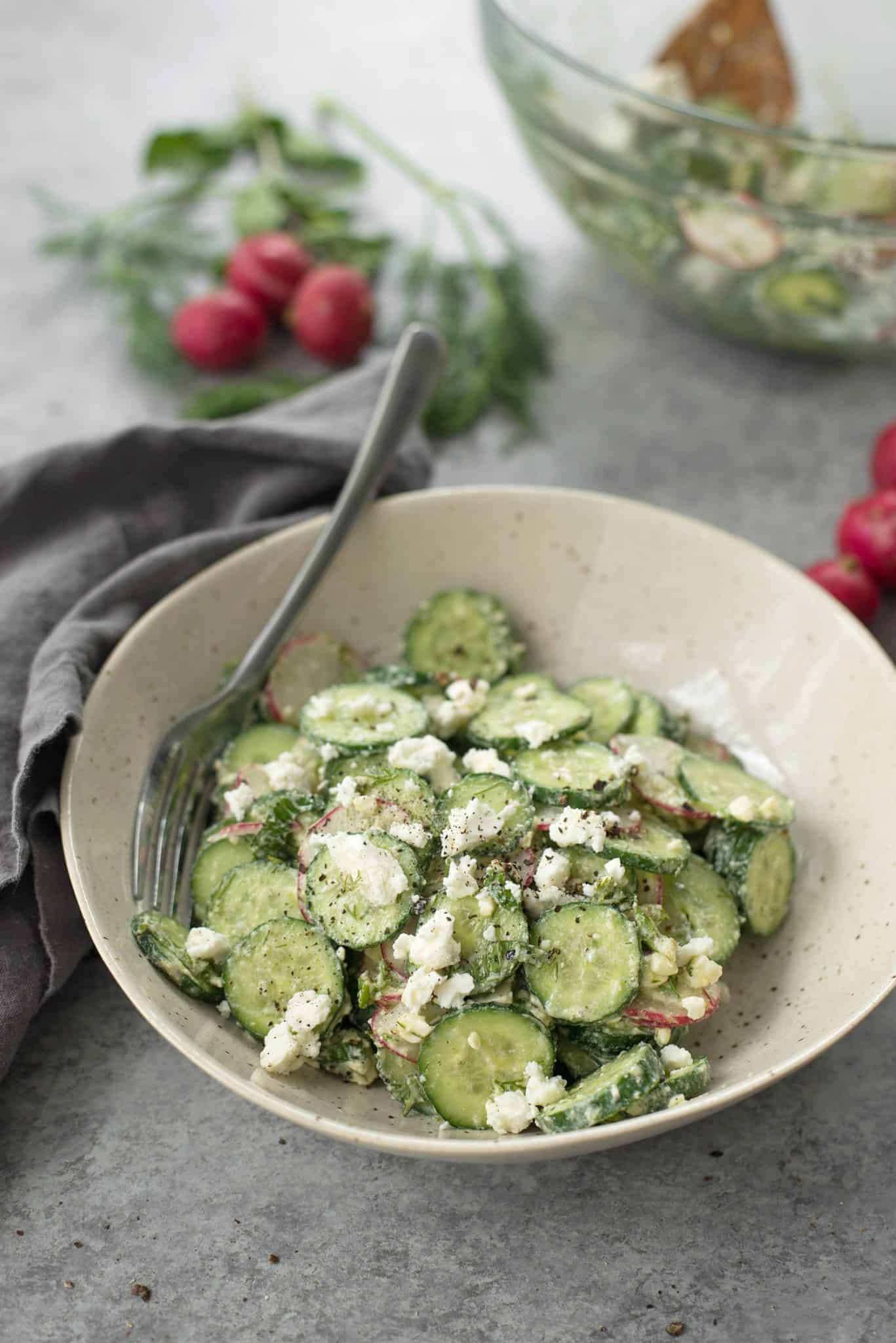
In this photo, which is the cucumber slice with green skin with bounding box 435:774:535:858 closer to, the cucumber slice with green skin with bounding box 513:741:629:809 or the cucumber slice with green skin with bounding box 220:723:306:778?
the cucumber slice with green skin with bounding box 513:741:629:809

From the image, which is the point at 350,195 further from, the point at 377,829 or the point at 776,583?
the point at 377,829

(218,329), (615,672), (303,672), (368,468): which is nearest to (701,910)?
(615,672)

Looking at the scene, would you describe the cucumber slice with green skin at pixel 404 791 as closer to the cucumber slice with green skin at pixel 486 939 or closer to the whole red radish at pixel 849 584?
the cucumber slice with green skin at pixel 486 939

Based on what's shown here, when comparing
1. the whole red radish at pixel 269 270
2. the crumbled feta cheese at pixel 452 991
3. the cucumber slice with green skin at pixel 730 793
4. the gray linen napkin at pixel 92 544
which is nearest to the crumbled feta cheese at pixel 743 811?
the cucumber slice with green skin at pixel 730 793

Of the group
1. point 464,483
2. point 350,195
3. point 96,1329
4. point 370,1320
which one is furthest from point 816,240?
point 96,1329

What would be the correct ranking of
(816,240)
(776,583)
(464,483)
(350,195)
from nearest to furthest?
(776,583) < (816,240) < (464,483) < (350,195)

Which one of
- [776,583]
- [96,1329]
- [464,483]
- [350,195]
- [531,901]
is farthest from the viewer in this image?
[350,195]

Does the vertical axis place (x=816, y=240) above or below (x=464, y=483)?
above

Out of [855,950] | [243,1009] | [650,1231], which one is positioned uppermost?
[855,950]
